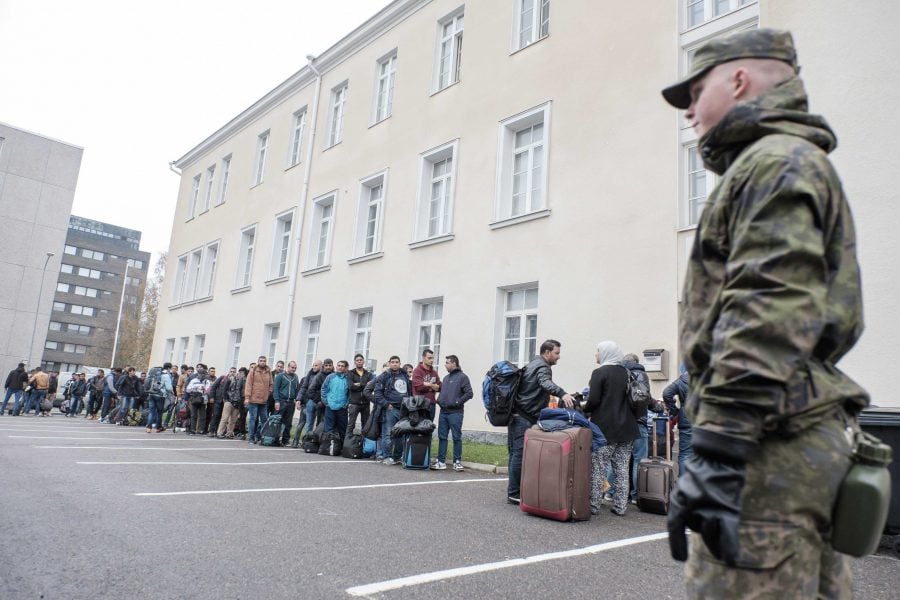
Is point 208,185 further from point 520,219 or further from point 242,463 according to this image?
point 242,463

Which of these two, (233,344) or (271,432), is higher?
(233,344)

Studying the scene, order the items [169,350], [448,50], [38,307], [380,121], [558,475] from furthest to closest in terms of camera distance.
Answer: [38,307] → [169,350] → [380,121] → [448,50] → [558,475]

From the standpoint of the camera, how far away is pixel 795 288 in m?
1.48

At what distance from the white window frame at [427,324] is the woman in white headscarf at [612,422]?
8.42 metres

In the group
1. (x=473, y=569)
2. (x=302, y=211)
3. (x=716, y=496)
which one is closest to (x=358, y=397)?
(x=473, y=569)

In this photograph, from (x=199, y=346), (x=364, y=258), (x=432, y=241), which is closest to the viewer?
Result: (x=432, y=241)

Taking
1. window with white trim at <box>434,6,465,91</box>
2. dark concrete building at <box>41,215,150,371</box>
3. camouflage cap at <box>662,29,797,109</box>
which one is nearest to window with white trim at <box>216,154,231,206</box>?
window with white trim at <box>434,6,465,91</box>

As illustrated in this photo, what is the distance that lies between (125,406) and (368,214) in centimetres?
1021

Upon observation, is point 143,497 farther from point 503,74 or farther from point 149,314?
point 149,314

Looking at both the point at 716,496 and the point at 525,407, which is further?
the point at 525,407

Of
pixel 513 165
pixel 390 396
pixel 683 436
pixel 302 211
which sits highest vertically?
pixel 302 211

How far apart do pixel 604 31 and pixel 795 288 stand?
1269 centimetres

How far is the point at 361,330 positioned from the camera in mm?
18078

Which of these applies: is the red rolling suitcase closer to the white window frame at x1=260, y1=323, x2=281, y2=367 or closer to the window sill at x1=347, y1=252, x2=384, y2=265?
the window sill at x1=347, y1=252, x2=384, y2=265
